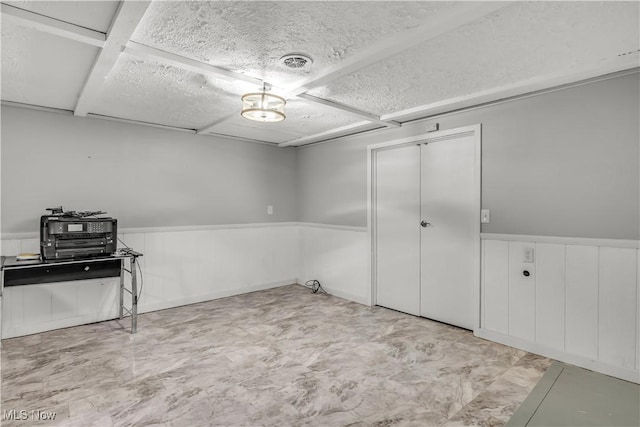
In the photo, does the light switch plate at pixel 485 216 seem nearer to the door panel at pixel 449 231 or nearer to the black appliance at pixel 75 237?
the door panel at pixel 449 231

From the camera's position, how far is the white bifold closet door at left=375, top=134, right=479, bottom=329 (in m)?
3.34

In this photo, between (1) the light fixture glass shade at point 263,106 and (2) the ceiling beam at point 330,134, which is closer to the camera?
(1) the light fixture glass shade at point 263,106

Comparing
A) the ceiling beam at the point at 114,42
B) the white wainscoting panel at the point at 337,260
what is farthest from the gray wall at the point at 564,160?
the ceiling beam at the point at 114,42

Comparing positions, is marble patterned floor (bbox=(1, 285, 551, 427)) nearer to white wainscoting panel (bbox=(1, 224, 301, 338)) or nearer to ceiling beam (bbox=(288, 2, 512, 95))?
white wainscoting panel (bbox=(1, 224, 301, 338))

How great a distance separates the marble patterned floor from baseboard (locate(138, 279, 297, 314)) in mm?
307

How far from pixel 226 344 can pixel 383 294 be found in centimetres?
196

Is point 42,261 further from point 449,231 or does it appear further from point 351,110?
point 449,231

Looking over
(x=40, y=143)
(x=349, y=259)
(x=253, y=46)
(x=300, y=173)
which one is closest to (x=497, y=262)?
(x=349, y=259)

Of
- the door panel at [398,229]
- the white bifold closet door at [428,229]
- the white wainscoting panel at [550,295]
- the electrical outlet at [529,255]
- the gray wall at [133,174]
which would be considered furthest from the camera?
the door panel at [398,229]

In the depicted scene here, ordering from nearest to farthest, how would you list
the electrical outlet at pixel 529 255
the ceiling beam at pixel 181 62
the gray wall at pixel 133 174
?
1. the ceiling beam at pixel 181 62
2. the electrical outlet at pixel 529 255
3. the gray wall at pixel 133 174

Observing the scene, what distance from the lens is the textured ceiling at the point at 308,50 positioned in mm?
1661

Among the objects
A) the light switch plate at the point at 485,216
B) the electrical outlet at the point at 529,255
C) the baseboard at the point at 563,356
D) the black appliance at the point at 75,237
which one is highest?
the light switch plate at the point at 485,216

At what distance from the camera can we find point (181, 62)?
7.07 feet

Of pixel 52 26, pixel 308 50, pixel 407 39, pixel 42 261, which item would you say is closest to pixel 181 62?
pixel 52 26
